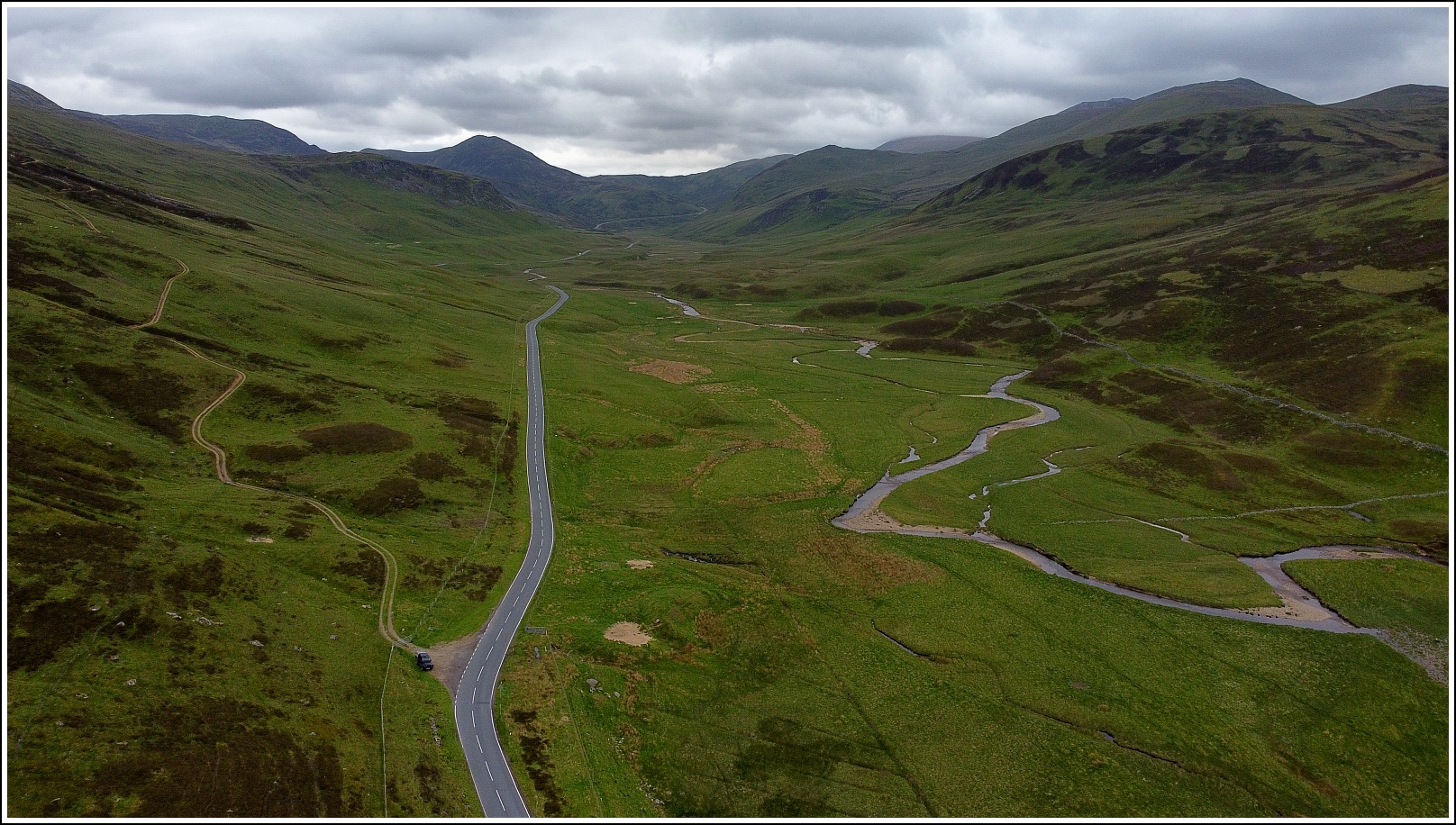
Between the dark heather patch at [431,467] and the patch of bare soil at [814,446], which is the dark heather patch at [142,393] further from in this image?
the patch of bare soil at [814,446]

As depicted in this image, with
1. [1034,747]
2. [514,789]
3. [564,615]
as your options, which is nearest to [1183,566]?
[1034,747]

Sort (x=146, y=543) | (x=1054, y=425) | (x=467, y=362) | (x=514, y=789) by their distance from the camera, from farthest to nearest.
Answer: (x=467, y=362) → (x=1054, y=425) → (x=146, y=543) → (x=514, y=789)

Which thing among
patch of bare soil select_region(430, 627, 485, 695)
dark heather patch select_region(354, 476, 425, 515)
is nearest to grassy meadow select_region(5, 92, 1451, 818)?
dark heather patch select_region(354, 476, 425, 515)

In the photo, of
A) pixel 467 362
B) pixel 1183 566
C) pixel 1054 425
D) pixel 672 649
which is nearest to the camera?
pixel 672 649

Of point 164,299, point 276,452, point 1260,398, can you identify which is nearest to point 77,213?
point 164,299

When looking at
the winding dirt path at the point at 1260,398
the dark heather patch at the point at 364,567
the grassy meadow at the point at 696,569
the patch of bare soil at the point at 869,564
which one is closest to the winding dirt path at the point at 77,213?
the grassy meadow at the point at 696,569

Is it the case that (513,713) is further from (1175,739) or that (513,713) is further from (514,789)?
(1175,739)

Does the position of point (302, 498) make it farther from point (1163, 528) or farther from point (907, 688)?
point (1163, 528)
